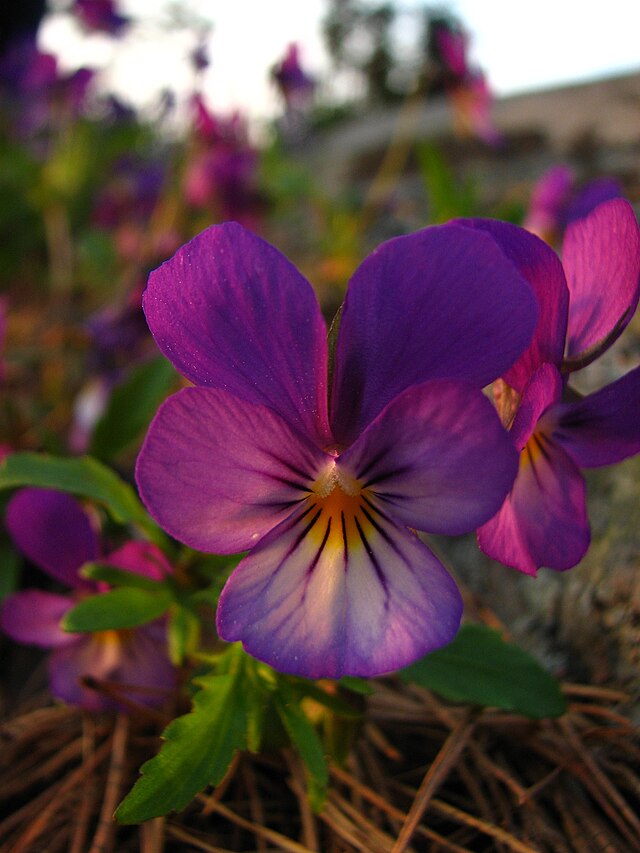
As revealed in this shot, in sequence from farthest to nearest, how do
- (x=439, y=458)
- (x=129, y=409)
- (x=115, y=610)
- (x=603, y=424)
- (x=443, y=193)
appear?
(x=443, y=193)
(x=129, y=409)
(x=115, y=610)
(x=603, y=424)
(x=439, y=458)

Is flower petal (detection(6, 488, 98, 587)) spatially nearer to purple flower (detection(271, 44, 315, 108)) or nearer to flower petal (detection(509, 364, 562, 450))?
flower petal (detection(509, 364, 562, 450))

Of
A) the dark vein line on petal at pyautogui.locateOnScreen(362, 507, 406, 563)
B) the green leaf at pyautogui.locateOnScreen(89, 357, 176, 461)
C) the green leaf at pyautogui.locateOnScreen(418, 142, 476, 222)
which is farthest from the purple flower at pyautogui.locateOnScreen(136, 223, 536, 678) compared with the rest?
the green leaf at pyautogui.locateOnScreen(418, 142, 476, 222)

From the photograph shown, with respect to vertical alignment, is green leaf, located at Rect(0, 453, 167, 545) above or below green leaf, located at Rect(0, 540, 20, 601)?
above

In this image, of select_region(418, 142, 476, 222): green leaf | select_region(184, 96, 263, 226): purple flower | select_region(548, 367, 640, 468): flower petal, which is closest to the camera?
select_region(548, 367, 640, 468): flower petal

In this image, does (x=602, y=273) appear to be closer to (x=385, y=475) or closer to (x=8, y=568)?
(x=385, y=475)

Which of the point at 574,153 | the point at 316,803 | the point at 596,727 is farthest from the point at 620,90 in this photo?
the point at 316,803

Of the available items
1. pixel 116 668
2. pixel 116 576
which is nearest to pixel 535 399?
pixel 116 576
